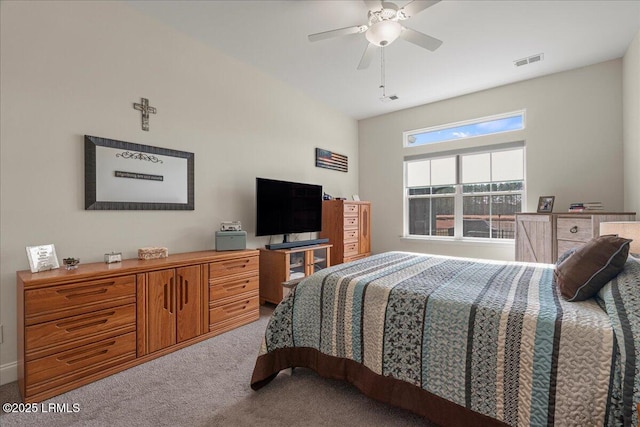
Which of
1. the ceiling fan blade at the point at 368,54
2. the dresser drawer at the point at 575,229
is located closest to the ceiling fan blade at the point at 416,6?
the ceiling fan blade at the point at 368,54

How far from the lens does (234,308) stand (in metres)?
2.93

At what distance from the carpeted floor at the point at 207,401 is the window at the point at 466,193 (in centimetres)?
Answer: 369

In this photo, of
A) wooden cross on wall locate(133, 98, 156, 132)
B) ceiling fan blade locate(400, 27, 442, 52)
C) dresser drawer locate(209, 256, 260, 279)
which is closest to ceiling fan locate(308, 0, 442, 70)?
ceiling fan blade locate(400, 27, 442, 52)

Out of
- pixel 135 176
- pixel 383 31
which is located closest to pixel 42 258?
pixel 135 176

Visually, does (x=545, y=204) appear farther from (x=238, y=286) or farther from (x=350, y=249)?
(x=238, y=286)

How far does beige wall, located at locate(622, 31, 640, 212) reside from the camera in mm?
2973

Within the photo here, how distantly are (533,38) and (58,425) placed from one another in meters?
5.02

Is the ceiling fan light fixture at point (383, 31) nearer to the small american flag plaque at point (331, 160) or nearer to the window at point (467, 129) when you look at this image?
the small american flag plaque at point (331, 160)

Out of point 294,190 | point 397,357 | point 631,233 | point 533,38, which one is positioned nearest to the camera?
point 397,357

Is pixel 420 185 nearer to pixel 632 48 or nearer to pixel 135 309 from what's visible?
pixel 632 48

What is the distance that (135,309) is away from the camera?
86.7 inches

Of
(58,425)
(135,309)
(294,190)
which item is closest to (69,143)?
(135,309)

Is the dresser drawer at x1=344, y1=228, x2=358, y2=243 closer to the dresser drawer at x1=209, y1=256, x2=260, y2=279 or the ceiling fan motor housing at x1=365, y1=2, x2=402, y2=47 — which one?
the dresser drawer at x1=209, y1=256, x2=260, y2=279

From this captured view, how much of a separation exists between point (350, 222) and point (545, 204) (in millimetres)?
2646
